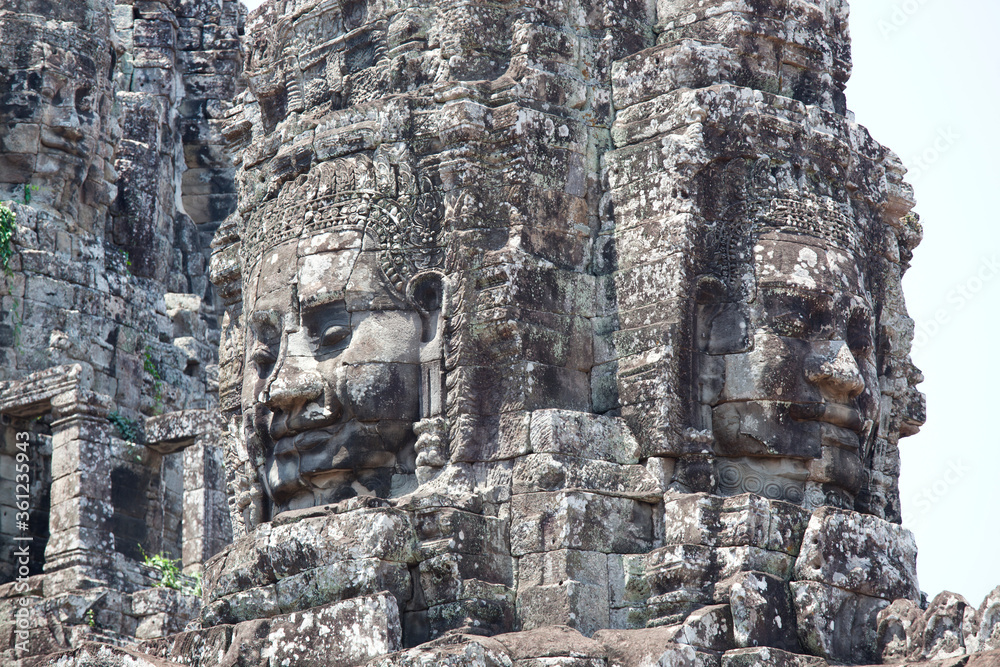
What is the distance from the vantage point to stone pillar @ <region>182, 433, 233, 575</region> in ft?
64.7

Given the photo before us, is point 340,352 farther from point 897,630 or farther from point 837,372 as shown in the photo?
point 897,630

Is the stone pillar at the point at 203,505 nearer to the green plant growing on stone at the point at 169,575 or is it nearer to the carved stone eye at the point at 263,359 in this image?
the green plant growing on stone at the point at 169,575

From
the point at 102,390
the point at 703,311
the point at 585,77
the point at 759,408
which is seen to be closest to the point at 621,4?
the point at 585,77

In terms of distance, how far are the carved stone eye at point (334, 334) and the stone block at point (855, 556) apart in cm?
359

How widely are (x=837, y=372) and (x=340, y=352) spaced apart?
358 cm

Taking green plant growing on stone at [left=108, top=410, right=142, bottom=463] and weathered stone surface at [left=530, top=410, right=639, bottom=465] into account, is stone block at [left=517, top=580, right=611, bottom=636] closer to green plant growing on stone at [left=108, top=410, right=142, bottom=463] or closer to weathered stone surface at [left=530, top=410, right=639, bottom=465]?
weathered stone surface at [left=530, top=410, right=639, bottom=465]

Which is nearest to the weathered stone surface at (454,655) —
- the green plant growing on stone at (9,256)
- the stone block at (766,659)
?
the stone block at (766,659)

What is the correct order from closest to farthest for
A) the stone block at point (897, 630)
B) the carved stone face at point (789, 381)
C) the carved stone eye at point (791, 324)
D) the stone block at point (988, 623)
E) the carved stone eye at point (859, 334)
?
the stone block at point (988, 623) → the stone block at point (897, 630) → the carved stone face at point (789, 381) → the carved stone eye at point (791, 324) → the carved stone eye at point (859, 334)

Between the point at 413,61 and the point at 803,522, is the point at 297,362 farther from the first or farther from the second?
the point at 803,522

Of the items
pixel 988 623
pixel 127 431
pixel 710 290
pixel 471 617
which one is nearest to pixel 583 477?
pixel 471 617

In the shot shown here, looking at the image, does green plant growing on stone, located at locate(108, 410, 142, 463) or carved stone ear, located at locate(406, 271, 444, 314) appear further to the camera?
green plant growing on stone, located at locate(108, 410, 142, 463)

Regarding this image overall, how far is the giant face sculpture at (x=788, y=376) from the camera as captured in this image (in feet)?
39.7

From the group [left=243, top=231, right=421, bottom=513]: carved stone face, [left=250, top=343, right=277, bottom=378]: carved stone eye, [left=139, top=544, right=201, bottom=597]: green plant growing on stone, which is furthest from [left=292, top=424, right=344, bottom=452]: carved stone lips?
[left=139, top=544, right=201, bottom=597]: green plant growing on stone

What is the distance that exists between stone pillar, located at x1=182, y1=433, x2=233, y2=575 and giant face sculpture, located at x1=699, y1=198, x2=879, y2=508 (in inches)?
348
